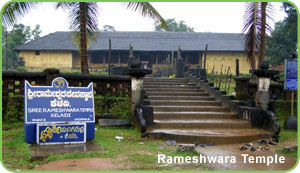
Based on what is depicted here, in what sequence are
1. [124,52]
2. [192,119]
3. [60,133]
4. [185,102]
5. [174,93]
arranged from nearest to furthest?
[60,133], [192,119], [185,102], [174,93], [124,52]

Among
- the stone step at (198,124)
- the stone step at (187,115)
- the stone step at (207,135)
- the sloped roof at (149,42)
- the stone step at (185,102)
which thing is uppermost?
the sloped roof at (149,42)

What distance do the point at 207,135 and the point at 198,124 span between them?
3.88 feet

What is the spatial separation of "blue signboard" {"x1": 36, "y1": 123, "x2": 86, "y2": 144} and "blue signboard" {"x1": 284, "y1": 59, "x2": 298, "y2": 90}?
6.02 metres

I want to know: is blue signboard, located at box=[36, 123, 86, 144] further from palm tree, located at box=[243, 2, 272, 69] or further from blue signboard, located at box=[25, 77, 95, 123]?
palm tree, located at box=[243, 2, 272, 69]

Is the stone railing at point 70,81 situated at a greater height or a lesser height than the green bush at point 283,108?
greater

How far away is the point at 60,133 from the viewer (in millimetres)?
7422

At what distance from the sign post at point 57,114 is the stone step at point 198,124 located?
2546 mm

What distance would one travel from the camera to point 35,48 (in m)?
30.8

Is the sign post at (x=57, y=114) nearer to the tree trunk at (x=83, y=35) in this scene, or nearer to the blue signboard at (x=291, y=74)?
the tree trunk at (x=83, y=35)

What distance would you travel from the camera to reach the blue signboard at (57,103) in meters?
7.38

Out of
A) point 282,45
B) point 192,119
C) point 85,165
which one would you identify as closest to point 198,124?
point 192,119

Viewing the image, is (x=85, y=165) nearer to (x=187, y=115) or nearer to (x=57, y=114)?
(x=57, y=114)

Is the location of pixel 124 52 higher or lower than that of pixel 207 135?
higher

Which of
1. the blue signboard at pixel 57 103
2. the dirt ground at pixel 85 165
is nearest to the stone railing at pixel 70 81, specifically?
the blue signboard at pixel 57 103
